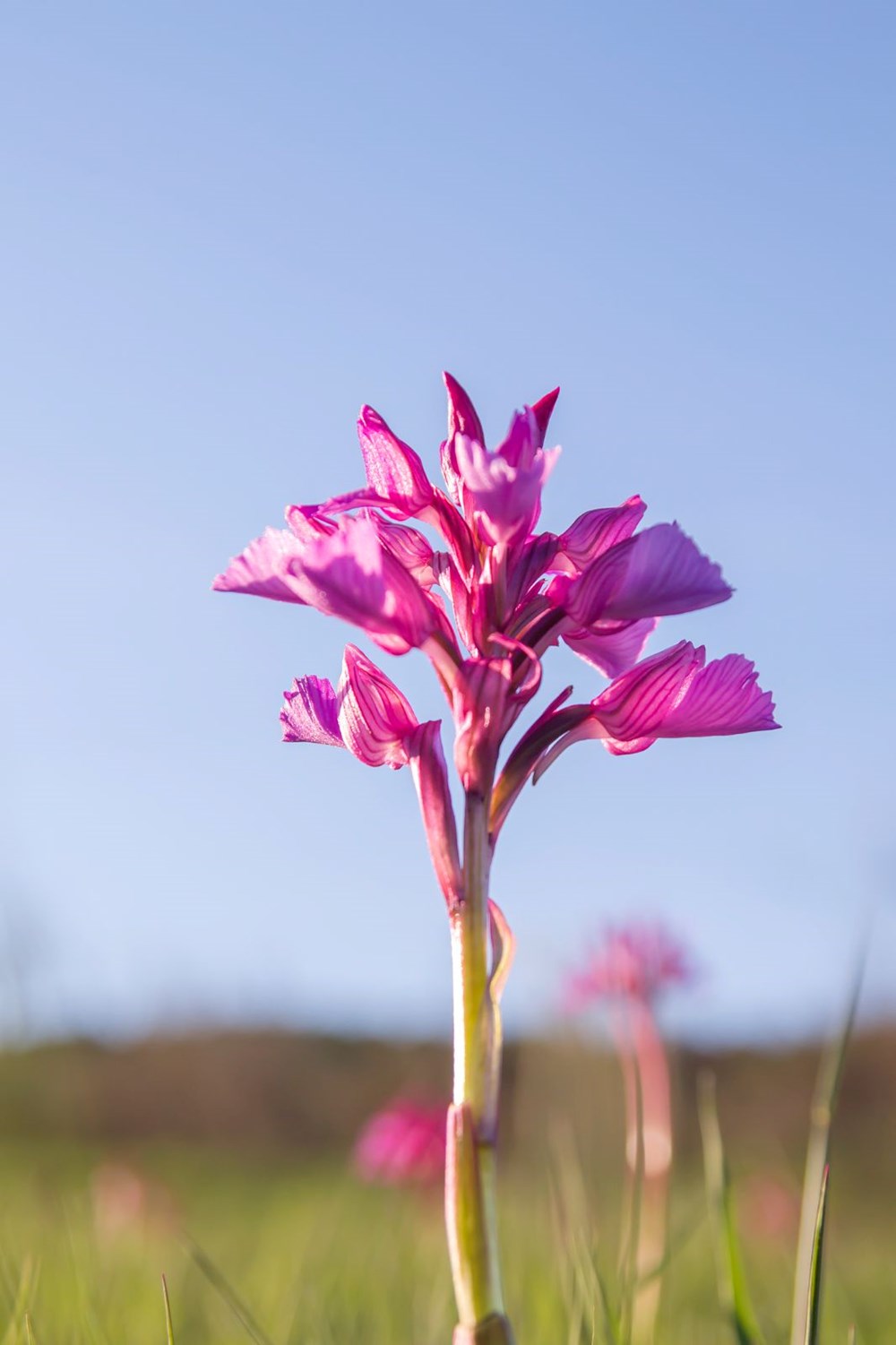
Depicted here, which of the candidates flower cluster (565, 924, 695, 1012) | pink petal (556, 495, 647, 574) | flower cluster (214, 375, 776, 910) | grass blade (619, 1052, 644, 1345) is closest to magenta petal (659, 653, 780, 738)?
flower cluster (214, 375, 776, 910)

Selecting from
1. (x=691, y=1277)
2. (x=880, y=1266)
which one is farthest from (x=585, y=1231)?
(x=880, y=1266)

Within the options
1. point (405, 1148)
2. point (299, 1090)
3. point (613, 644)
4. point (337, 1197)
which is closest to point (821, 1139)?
point (613, 644)

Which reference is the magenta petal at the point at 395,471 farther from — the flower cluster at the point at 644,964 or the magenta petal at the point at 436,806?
the flower cluster at the point at 644,964

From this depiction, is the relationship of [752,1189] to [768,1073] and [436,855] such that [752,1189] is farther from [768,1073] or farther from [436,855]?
[768,1073]

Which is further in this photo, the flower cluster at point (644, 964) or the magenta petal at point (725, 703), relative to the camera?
the flower cluster at point (644, 964)

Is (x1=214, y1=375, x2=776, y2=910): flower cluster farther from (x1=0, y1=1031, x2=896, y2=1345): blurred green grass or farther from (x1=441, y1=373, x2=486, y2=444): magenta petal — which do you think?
(x1=0, y1=1031, x2=896, y2=1345): blurred green grass

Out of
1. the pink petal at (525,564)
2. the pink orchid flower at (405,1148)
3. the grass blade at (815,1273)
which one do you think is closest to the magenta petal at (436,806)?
Answer: the pink petal at (525,564)

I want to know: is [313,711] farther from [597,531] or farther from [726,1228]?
[726,1228]
